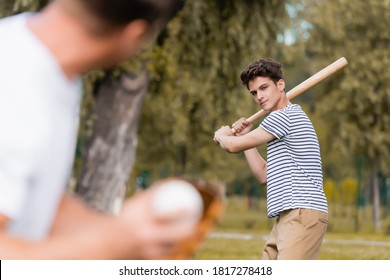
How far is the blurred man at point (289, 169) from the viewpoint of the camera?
516cm

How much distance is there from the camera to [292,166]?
5.15 metres

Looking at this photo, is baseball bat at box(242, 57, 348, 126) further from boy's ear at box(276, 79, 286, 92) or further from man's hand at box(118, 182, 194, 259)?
man's hand at box(118, 182, 194, 259)

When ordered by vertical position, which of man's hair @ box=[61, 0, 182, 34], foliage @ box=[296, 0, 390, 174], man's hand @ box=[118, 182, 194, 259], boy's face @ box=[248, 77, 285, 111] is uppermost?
foliage @ box=[296, 0, 390, 174]

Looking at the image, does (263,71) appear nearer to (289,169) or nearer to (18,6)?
(289,169)

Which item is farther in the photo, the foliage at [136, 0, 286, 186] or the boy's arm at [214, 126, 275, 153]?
the foliage at [136, 0, 286, 186]

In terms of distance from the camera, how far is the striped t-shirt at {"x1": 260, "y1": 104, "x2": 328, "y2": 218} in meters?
5.14

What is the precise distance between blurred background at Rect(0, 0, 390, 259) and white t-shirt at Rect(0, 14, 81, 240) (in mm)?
9478

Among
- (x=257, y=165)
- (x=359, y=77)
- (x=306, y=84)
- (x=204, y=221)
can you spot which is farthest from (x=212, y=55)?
(x=204, y=221)

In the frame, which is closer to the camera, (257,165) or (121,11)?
(121,11)

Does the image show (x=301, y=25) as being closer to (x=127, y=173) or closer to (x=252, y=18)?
(x=252, y=18)

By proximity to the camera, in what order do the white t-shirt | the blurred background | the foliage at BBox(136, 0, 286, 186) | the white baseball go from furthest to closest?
1. the foliage at BBox(136, 0, 286, 186)
2. the blurred background
3. the white t-shirt
4. the white baseball

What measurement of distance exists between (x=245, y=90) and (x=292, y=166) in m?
11.6

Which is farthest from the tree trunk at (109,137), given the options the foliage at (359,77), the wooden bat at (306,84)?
the wooden bat at (306,84)

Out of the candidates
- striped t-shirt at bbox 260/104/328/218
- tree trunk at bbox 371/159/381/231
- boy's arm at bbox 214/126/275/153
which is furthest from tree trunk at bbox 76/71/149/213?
striped t-shirt at bbox 260/104/328/218
